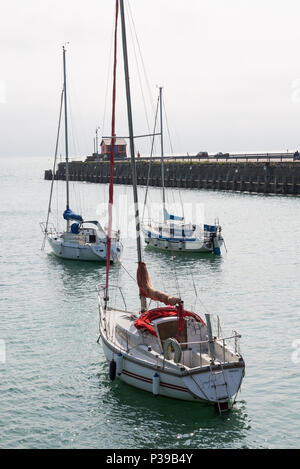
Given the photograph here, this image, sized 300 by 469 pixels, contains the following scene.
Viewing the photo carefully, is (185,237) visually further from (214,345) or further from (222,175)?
(222,175)

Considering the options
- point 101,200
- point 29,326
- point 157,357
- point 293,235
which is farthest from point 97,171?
point 157,357

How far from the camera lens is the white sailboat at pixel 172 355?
50.4ft

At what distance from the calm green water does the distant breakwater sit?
41653mm

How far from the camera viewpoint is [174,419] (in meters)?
15.9

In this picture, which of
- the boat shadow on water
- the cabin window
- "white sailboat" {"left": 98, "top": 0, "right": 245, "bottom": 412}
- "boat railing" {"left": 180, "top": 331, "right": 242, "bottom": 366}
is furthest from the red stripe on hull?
the cabin window

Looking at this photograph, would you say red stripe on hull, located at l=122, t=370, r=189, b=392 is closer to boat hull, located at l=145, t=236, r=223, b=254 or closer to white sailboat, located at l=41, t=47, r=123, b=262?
white sailboat, located at l=41, t=47, r=123, b=262

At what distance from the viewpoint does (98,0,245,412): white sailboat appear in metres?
15.4

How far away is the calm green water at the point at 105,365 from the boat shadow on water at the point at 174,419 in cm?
3

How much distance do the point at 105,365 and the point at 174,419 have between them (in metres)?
4.43

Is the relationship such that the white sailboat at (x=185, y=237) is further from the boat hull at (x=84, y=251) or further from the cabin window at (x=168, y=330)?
the cabin window at (x=168, y=330)

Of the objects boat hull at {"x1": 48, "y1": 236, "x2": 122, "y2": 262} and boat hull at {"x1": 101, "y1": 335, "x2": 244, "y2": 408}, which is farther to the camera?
boat hull at {"x1": 48, "y1": 236, "x2": 122, "y2": 262}

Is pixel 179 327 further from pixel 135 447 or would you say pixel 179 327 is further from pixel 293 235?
pixel 293 235

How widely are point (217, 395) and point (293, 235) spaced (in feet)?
116

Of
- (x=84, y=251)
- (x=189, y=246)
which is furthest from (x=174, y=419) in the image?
(x=189, y=246)
